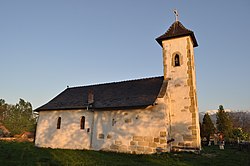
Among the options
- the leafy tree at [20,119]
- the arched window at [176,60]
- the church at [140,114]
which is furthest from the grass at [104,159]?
the leafy tree at [20,119]

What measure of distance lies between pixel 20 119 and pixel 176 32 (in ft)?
132

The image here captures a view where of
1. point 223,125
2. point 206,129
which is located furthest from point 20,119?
point 223,125

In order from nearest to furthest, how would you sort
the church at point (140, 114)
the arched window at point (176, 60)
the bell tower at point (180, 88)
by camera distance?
the church at point (140, 114), the bell tower at point (180, 88), the arched window at point (176, 60)

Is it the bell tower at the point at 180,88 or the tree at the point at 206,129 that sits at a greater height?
the bell tower at the point at 180,88

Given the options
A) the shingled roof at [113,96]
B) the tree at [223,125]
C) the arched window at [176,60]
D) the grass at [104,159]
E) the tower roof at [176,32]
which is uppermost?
the tower roof at [176,32]

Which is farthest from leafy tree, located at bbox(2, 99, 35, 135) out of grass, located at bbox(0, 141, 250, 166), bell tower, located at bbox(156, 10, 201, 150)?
bell tower, located at bbox(156, 10, 201, 150)

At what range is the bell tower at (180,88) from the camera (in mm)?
15851

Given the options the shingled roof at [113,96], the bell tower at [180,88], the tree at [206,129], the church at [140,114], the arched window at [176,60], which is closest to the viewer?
the church at [140,114]

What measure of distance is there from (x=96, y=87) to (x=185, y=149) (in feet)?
37.7

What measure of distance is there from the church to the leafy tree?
27.4 m

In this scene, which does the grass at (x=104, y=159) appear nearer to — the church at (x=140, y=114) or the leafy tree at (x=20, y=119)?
the church at (x=140, y=114)

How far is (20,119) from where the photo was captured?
45.2 metres

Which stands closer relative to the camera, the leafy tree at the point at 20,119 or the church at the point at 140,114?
the church at the point at 140,114

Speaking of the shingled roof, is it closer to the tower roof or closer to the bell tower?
the bell tower
